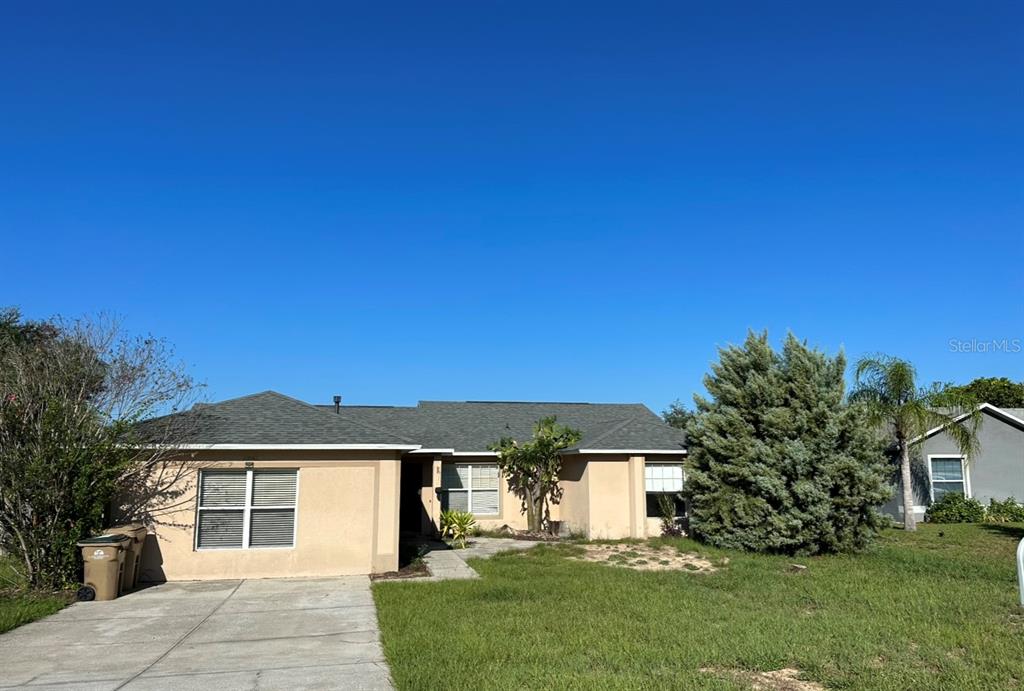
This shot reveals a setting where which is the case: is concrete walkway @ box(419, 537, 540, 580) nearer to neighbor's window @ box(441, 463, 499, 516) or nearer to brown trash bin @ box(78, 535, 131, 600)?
neighbor's window @ box(441, 463, 499, 516)

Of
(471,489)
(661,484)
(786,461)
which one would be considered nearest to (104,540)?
(471,489)

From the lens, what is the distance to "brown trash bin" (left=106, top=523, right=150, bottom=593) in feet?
37.3

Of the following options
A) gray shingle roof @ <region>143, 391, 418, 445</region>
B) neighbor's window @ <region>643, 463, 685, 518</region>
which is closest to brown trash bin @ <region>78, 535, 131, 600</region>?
gray shingle roof @ <region>143, 391, 418, 445</region>

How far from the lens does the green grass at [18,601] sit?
9.11m

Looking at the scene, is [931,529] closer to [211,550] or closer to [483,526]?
[483,526]

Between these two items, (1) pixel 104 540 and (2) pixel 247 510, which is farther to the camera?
(2) pixel 247 510

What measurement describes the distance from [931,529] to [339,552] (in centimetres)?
1686

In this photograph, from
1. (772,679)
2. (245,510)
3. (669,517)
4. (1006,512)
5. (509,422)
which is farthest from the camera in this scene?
(509,422)

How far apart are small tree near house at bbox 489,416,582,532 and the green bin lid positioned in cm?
1067

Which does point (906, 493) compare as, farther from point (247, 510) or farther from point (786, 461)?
point (247, 510)

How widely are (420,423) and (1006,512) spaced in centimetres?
1900

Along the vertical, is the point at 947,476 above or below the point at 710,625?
above

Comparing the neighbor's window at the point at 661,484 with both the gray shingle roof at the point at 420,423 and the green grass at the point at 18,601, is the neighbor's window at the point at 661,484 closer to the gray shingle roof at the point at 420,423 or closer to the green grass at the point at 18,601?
the gray shingle roof at the point at 420,423

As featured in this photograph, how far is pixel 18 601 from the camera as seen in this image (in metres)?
10.2
